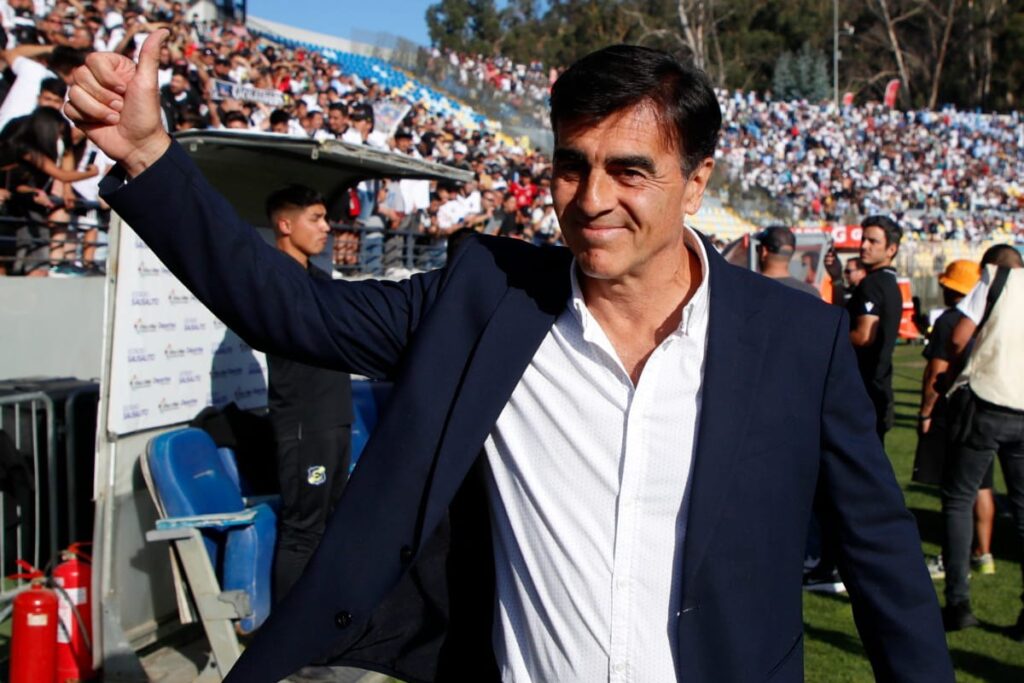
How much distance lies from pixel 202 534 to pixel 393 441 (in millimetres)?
3694

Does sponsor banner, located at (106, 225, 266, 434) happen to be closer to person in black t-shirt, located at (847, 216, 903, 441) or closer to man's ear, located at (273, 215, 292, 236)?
man's ear, located at (273, 215, 292, 236)

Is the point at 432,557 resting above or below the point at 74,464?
above

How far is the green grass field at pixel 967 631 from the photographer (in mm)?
5461

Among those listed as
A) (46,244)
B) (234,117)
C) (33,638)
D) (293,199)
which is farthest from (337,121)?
(33,638)

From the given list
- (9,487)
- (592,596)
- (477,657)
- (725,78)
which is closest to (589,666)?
(592,596)

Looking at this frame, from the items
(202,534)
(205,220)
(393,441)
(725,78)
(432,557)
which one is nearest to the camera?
(205,220)

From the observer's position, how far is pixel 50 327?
25.3 ft

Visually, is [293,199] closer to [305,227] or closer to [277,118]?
[305,227]

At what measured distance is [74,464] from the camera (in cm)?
608

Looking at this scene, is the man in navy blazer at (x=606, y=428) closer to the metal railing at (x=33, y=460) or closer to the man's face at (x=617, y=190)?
the man's face at (x=617, y=190)

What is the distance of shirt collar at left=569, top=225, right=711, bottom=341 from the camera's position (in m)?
2.04

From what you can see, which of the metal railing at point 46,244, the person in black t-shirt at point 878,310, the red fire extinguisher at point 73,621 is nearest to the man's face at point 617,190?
the red fire extinguisher at point 73,621

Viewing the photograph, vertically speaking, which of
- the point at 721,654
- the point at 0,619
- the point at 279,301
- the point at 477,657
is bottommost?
the point at 0,619

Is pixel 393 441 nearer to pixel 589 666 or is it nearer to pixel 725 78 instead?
pixel 589 666
